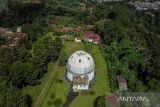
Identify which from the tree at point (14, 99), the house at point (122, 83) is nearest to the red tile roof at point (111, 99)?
the house at point (122, 83)

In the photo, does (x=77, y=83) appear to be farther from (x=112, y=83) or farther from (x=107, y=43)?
(x=107, y=43)

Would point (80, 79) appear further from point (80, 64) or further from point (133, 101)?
point (133, 101)

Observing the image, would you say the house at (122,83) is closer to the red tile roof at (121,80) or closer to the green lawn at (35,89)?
the red tile roof at (121,80)

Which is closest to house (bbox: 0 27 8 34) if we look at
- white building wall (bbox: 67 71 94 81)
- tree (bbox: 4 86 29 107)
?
white building wall (bbox: 67 71 94 81)

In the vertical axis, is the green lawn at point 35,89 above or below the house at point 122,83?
below

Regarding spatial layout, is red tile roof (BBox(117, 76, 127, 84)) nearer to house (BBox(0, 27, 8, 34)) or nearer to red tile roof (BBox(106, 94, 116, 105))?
red tile roof (BBox(106, 94, 116, 105))

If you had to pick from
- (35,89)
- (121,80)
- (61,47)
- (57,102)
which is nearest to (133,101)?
(121,80)
